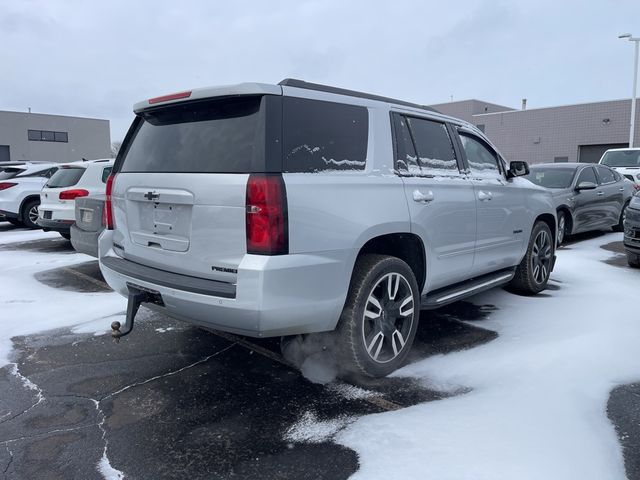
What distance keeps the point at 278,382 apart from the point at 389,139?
1909 millimetres

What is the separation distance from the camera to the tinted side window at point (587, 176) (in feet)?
31.2

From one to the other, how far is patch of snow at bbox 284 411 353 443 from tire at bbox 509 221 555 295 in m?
3.39

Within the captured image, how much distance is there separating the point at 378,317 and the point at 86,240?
3.71 meters

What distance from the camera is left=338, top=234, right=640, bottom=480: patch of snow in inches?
98.9

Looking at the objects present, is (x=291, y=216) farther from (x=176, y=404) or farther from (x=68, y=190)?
(x=68, y=190)

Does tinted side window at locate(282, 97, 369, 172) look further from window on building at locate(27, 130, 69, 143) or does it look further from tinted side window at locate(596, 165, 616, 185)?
window on building at locate(27, 130, 69, 143)

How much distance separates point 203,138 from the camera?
3.21 meters

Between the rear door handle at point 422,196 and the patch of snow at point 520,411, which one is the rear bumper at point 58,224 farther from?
the patch of snow at point 520,411

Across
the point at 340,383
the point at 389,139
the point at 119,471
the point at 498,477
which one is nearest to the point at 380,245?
the point at 389,139

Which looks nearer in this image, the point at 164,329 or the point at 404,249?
the point at 404,249

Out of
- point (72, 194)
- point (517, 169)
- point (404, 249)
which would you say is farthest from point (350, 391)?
point (72, 194)

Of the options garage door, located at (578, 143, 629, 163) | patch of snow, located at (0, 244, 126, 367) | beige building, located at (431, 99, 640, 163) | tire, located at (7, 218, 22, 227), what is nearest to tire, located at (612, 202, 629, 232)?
patch of snow, located at (0, 244, 126, 367)

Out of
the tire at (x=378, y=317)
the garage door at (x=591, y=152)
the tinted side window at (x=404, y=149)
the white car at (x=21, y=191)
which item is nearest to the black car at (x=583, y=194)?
the tinted side window at (x=404, y=149)

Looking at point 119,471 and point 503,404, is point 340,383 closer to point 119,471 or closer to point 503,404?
point 503,404
